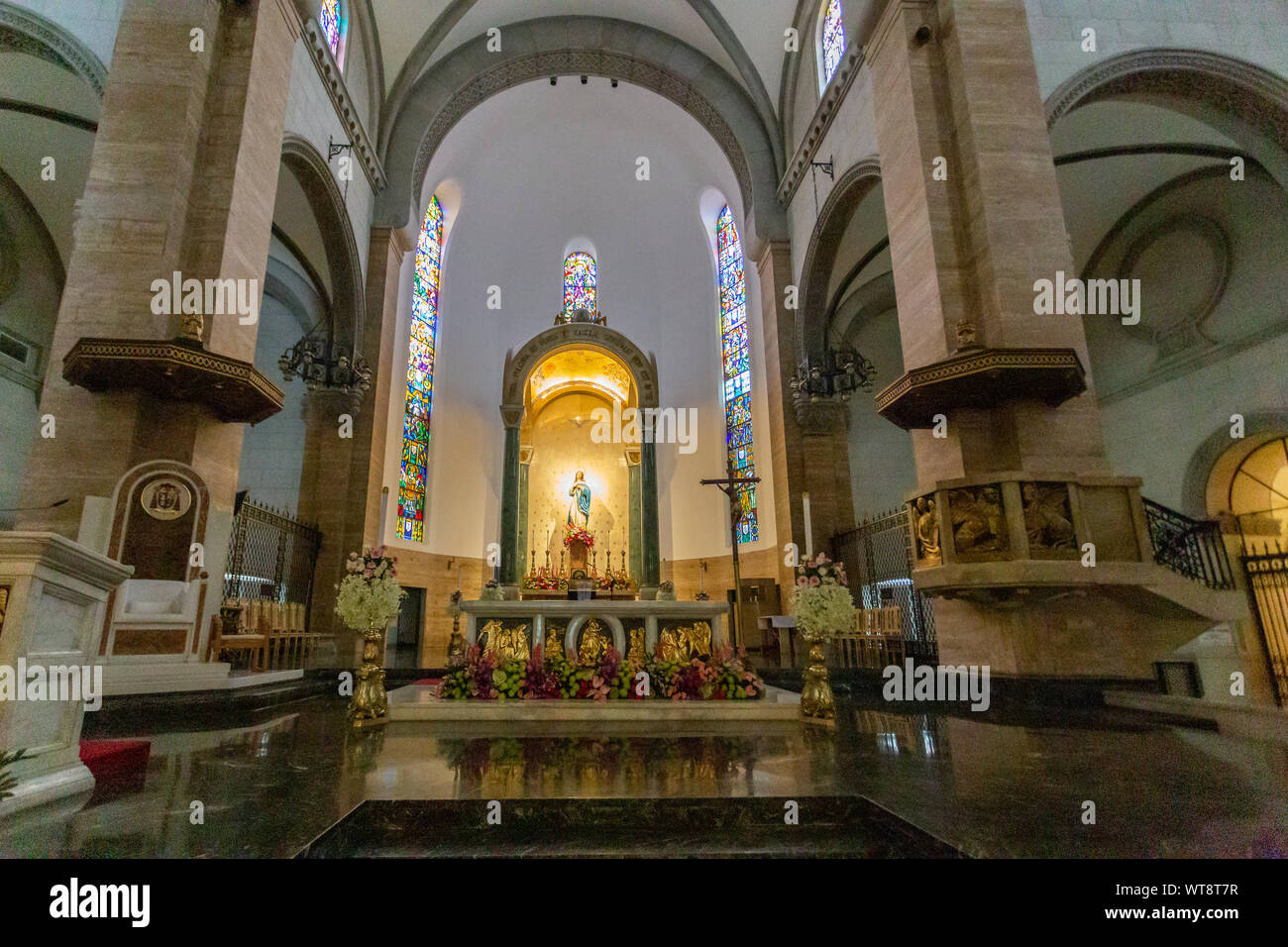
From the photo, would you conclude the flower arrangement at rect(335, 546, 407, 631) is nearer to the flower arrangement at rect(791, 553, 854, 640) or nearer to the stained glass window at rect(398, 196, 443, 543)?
the flower arrangement at rect(791, 553, 854, 640)

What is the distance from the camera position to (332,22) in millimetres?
10656

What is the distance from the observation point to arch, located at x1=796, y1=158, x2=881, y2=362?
10062 mm

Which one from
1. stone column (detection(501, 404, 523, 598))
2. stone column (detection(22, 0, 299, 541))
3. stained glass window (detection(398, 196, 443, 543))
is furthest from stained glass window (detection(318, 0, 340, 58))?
stone column (detection(501, 404, 523, 598))

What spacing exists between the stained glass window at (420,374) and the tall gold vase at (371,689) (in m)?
10.1

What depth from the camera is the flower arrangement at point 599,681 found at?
5.38 m

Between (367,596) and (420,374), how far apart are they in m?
12.0

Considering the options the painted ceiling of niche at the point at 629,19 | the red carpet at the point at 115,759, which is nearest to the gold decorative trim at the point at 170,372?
the red carpet at the point at 115,759

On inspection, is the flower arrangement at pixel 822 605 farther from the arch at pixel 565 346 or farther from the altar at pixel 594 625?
the arch at pixel 565 346

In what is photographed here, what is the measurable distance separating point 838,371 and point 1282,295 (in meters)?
7.03

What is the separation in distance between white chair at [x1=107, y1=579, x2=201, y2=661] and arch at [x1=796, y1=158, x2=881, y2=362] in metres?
10.6

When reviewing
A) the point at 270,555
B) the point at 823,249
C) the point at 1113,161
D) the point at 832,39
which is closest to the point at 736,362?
the point at 823,249
